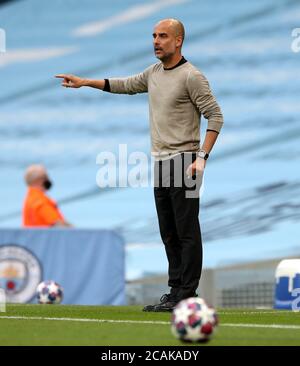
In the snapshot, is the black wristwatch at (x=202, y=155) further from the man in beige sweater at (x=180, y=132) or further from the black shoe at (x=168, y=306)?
the black shoe at (x=168, y=306)

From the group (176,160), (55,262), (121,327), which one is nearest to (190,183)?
(176,160)

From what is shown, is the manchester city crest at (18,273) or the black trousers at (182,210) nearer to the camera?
the black trousers at (182,210)

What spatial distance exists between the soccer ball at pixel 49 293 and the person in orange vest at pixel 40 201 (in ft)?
4.56

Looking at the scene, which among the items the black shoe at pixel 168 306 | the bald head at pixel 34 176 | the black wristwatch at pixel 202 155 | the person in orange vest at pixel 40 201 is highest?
the bald head at pixel 34 176

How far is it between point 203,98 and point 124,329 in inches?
65.5

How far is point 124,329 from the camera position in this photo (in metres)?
5.75

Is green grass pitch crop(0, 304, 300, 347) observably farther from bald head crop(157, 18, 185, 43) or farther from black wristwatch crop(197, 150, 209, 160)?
bald head crop(157, 18, 185, 43)

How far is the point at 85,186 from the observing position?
19344 mm

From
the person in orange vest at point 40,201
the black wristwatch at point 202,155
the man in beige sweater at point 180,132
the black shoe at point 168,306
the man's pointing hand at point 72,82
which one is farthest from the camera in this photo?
the person in orange vest at point 40,201

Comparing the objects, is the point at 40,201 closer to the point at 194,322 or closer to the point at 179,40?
the point at 179,40

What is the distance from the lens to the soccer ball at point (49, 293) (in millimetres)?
10336

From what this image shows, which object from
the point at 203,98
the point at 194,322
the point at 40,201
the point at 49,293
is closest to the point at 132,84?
the point at 203,98

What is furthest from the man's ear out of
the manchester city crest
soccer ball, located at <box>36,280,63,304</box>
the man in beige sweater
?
the manchester city crest

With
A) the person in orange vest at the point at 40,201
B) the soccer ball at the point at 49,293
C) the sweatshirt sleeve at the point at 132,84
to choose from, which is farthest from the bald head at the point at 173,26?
the person in orange vest at the point at 40,201
